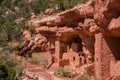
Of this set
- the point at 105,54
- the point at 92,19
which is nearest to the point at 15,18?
the point at 92,19

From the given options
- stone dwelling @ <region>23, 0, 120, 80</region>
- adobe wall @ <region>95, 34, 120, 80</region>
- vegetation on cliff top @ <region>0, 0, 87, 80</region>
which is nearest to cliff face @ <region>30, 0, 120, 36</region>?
stone dwelling @ <region>23, 0, 120, 80</region>

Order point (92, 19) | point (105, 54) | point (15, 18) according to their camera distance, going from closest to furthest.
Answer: point (105, 54)
point (92, 19)
point (15, 18)

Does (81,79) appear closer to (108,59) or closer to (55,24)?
(108,59)

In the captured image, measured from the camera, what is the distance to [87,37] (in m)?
19.7

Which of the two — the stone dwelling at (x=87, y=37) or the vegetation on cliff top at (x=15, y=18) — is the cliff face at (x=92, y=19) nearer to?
the stone dwelling at (x=87, y=37)

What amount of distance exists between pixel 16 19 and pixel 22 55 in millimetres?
10638

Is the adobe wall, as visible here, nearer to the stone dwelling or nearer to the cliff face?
the stone dwelling

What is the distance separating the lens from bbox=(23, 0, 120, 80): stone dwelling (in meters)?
14.9

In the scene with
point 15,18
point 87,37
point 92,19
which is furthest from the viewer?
point 15,18

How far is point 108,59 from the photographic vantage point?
1622 cm

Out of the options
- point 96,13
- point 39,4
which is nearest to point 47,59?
point 96,13

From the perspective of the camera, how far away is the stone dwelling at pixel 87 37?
48.9ft

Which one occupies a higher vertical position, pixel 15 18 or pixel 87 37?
pixel 15 18

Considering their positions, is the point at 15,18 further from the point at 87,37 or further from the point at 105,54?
the point at 105,54
